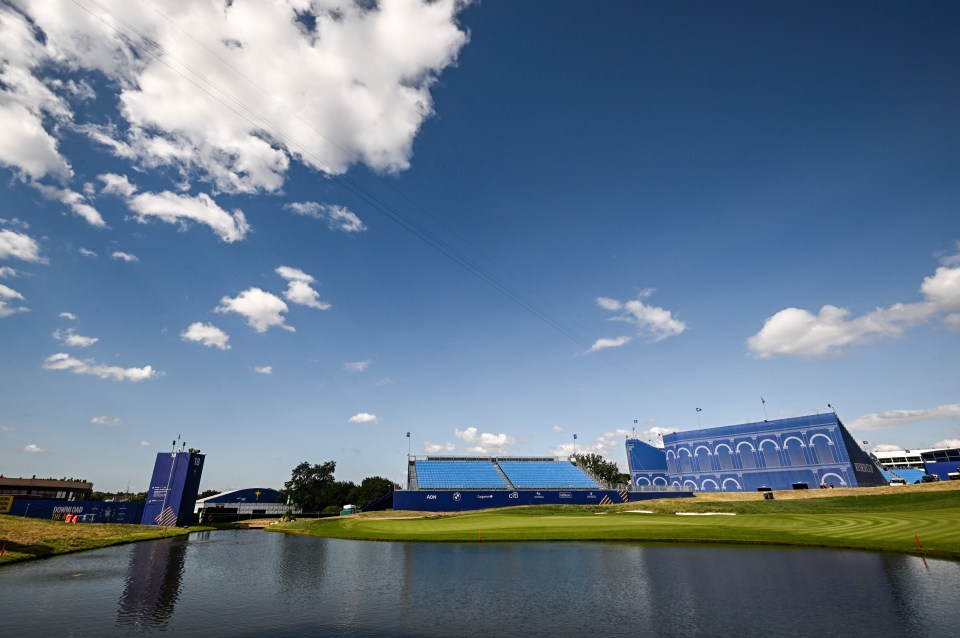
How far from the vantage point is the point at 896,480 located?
107 meters

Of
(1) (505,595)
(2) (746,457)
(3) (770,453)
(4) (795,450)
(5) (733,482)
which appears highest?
(4) (795,450)

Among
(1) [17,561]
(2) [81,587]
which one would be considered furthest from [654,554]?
(1) [17,561]

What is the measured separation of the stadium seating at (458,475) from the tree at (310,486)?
32.5 m

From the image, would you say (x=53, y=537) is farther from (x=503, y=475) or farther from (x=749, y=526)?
(x=503, y=475)

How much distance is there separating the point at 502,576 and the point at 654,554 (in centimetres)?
1244

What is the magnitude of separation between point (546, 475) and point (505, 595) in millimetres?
73644

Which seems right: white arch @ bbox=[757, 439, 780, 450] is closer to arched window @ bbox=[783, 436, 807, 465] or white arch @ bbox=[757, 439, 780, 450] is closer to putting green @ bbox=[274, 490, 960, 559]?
arched window @ bbox=[783, 436, 807, 465]

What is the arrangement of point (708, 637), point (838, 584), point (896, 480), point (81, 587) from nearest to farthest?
1. point (708, 637)
2. point (838, 584)
3. point (81, 587)
4. point (896, 480)

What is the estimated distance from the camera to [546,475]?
90500 mm

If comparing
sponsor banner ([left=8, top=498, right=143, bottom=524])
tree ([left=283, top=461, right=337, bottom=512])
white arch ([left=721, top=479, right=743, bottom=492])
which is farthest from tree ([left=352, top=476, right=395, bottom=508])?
white arch ([left=721, top=479, right=743, bottom=492])

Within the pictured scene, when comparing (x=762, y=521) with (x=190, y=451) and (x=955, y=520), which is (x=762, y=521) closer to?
(x=955, y=520)

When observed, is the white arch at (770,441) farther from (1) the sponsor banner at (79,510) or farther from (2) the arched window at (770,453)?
(1) the sponsor banner at (79,510)

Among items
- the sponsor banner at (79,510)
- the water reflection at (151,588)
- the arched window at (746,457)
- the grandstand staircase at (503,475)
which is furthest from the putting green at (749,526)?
the arched window at (746,457)

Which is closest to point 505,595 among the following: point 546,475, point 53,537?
point 53,537
